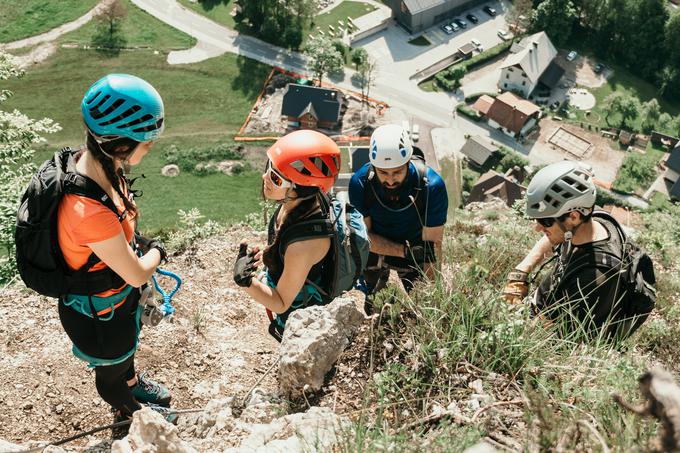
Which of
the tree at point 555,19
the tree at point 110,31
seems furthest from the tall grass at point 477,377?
the tree at point 555,19

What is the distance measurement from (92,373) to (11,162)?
8.02 metres

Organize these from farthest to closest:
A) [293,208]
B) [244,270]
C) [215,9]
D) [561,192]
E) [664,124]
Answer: [215,9] < [664,124] < [561,192] < [293,208] < [244,270]

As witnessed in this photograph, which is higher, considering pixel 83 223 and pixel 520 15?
pixel 83 223

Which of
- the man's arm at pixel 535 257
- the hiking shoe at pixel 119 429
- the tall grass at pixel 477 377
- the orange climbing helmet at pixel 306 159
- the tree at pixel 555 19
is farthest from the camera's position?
the tree at pixel 555 19

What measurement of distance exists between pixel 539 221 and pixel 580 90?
1697 inches

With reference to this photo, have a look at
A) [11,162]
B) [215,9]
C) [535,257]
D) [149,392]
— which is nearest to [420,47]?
[215,9]

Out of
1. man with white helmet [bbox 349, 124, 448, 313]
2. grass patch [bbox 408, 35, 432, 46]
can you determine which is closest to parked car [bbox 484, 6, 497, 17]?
grass patch [bbox 408, 35, 432, 46]

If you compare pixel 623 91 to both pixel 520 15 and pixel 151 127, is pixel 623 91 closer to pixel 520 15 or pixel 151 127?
pixel 520 15

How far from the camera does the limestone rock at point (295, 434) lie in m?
3.61

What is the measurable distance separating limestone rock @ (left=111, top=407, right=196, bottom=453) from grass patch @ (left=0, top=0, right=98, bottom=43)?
1786 inches

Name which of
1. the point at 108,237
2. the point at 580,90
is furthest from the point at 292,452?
the point at 580,90

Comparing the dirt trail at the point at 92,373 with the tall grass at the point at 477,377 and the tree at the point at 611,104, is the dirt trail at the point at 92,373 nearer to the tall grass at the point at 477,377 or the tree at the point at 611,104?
the tall grass at the point at 477,377

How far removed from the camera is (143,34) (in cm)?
4247

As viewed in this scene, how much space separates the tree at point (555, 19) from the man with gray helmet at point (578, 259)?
46727 mm
